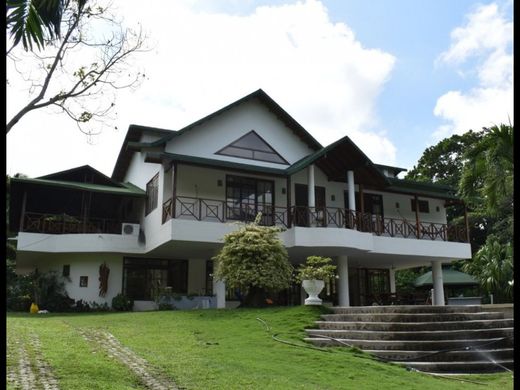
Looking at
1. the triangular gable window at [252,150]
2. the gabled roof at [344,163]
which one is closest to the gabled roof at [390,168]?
the gabled roof at [344,163]

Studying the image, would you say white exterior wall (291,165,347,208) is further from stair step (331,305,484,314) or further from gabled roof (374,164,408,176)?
stair step (331,305,484,314)

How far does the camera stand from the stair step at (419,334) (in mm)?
11578

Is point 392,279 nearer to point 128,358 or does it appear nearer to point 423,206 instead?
point 423,206

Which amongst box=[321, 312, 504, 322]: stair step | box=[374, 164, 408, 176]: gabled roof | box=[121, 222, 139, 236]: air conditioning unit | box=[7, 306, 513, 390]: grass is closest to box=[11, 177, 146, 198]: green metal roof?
box=[121, 222, 139, 236]: air conditioning unit

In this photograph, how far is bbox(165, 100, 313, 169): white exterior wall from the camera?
812 inches

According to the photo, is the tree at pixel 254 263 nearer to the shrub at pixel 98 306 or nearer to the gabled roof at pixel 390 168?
the shrub at pixel 98 306

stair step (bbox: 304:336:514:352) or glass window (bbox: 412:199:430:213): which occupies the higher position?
glass window (bbox: 412:199:430:213)

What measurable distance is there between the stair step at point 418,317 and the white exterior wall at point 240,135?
9.70m

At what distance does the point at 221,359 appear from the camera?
30.9 ft

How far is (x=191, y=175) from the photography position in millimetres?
20391

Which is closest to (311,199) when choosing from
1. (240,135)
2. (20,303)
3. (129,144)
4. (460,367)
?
(240,135)

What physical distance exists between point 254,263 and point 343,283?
552 centimetres

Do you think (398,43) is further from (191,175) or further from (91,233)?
(91,233)

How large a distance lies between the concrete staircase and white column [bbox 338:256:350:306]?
6841mm
